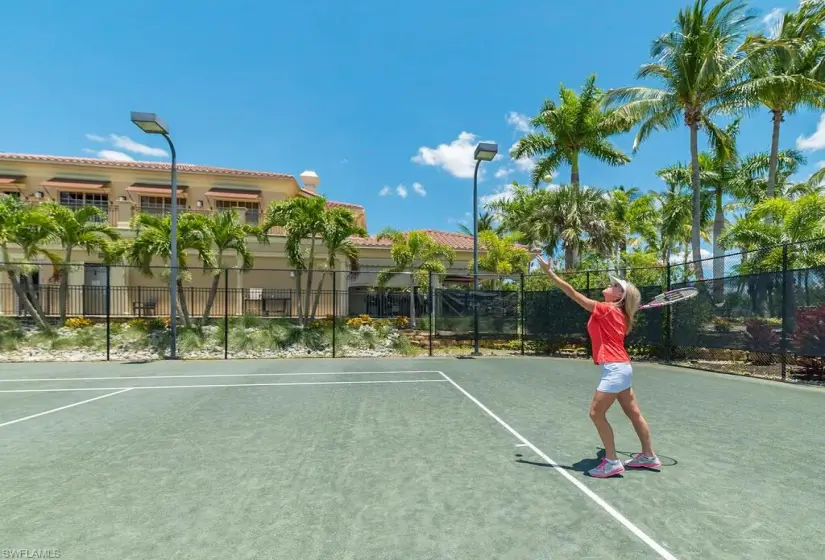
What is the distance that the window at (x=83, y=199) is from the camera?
26.9m

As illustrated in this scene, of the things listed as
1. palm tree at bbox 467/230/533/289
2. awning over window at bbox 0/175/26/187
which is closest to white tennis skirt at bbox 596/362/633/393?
palm tree at bbox 467/230/533/289

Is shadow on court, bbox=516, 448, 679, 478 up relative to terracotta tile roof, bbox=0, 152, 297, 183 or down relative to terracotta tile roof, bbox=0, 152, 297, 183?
down

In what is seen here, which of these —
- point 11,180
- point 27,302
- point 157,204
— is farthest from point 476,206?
point 11,180

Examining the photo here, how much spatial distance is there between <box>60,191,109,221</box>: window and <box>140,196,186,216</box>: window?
1949 mm

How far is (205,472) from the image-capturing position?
4586 mm

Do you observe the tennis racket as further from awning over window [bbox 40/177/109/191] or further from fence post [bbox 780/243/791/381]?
awning over window [bbox 40/177/109/191]

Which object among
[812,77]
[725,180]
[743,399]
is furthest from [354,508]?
[725,180]

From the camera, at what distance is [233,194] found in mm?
27469

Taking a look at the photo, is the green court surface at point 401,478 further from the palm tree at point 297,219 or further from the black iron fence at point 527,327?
the palm tree at point 297,219

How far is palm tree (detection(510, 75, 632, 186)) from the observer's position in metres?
22.7

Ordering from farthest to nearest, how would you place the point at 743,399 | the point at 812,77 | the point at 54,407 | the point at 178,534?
1. the point at 812,77
2. the point at 743,399
3. the point at 54,407
4. the point at 178,534

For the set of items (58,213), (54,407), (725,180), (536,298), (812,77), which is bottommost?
(54,407)

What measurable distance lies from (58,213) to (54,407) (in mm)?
14483

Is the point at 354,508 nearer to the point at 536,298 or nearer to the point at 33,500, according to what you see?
the point at 33,500
